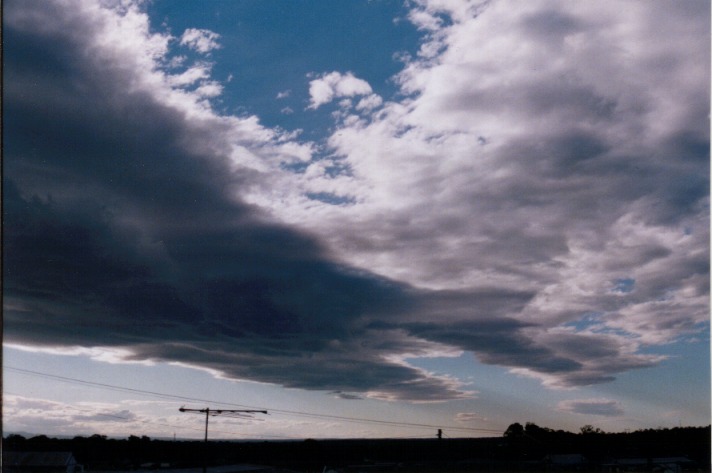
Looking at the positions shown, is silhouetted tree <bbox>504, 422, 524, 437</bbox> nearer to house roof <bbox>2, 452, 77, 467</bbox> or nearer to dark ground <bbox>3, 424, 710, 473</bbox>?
dark ground <bbox>3, 424, 710, 473</bbox>

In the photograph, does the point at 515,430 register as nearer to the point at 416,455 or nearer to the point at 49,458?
the point at 416,455

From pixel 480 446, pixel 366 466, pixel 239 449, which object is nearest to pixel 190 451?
pixel 239 449

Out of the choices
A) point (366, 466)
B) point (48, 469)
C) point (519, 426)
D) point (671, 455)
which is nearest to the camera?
point (48, 469)

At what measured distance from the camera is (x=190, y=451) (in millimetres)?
110500

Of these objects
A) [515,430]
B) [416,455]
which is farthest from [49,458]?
[515,430]

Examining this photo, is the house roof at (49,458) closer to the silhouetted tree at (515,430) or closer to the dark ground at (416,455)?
the dark ground at (416,455)

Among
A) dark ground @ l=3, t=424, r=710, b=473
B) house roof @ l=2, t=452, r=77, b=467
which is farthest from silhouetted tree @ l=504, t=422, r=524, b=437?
house roof @ l=2, t=452, r=77, b=467

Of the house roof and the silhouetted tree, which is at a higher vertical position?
the house roof

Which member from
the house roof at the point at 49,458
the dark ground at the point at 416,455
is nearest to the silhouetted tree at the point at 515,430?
the dark ground at the point at 416,455

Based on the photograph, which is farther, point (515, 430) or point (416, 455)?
point (515, 430)

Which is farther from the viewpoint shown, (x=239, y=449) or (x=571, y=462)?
(x=239, y=449)

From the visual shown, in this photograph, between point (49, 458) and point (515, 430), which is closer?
point (49, 458)

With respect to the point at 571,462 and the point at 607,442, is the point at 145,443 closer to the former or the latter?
the point at 571,462

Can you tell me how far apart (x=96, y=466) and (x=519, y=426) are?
83.4m
